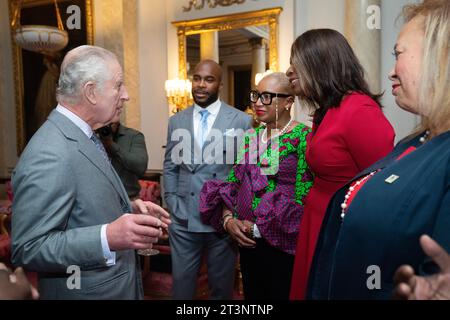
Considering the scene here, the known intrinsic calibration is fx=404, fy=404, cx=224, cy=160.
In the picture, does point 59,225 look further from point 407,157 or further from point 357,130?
point 357,130

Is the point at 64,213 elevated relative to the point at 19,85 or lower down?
lower down

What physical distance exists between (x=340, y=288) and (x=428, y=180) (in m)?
0.44

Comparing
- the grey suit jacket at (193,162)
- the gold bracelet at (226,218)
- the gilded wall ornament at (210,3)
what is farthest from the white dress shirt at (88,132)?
the gilded wall ornament at (210,3)

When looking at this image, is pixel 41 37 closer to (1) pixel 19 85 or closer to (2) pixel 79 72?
(1) pixel 19 85

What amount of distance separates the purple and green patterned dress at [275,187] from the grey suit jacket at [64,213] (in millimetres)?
864

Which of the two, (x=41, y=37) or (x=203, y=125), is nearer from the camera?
(x=203, y=125)

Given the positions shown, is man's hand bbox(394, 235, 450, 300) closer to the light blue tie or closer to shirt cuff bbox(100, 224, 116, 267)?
shirt cuff bbox(100, 224, 116, 267)

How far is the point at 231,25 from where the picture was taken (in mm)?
5562

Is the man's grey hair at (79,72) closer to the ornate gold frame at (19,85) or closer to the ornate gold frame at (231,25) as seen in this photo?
the ornate gold frame at (231,25)

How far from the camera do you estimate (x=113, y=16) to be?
5.74m

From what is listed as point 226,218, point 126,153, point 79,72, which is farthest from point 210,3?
point 79,72

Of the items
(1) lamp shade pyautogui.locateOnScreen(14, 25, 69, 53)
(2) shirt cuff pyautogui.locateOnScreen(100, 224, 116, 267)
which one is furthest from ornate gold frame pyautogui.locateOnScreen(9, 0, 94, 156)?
(2) shirt cuff pyautogui.locateOnScreen(100, 224, 116, 267)

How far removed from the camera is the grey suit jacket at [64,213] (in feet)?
4.57

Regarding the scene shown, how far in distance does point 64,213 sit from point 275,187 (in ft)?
4.01
